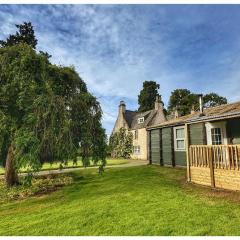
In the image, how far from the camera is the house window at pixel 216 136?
1419 centimetres

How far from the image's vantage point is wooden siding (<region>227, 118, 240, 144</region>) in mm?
12970

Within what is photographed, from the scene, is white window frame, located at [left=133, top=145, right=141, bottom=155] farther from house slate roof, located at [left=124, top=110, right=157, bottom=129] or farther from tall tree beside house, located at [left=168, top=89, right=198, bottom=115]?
tall tree beside house, located at [left=168, top=89, right=198, bottom=115]

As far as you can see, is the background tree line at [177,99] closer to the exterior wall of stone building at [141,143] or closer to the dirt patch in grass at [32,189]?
the exterior wall of stone building at [141,143]

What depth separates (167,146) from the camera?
18.5 meters

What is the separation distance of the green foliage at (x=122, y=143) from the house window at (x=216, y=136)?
21508 millimetres

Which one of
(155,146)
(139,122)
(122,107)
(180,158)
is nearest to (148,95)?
(122,107)

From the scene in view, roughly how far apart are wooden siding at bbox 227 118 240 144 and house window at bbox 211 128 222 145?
829mm

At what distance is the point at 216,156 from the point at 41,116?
25.7 ft

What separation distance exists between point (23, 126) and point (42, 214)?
474 cm

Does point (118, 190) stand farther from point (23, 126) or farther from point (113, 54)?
point (113, 54)

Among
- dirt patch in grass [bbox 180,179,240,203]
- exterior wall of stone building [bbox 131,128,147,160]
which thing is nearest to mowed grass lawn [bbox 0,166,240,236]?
dirt patch in grass [bbox 180,179,240,203]

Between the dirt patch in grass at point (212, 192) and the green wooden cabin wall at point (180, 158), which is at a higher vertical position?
the green wooden cabin wall at point (180, 158)

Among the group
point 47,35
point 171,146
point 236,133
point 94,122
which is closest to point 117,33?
point 47,35

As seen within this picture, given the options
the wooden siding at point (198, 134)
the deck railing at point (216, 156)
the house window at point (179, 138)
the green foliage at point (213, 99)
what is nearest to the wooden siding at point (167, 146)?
the house window at point (179, 138)
